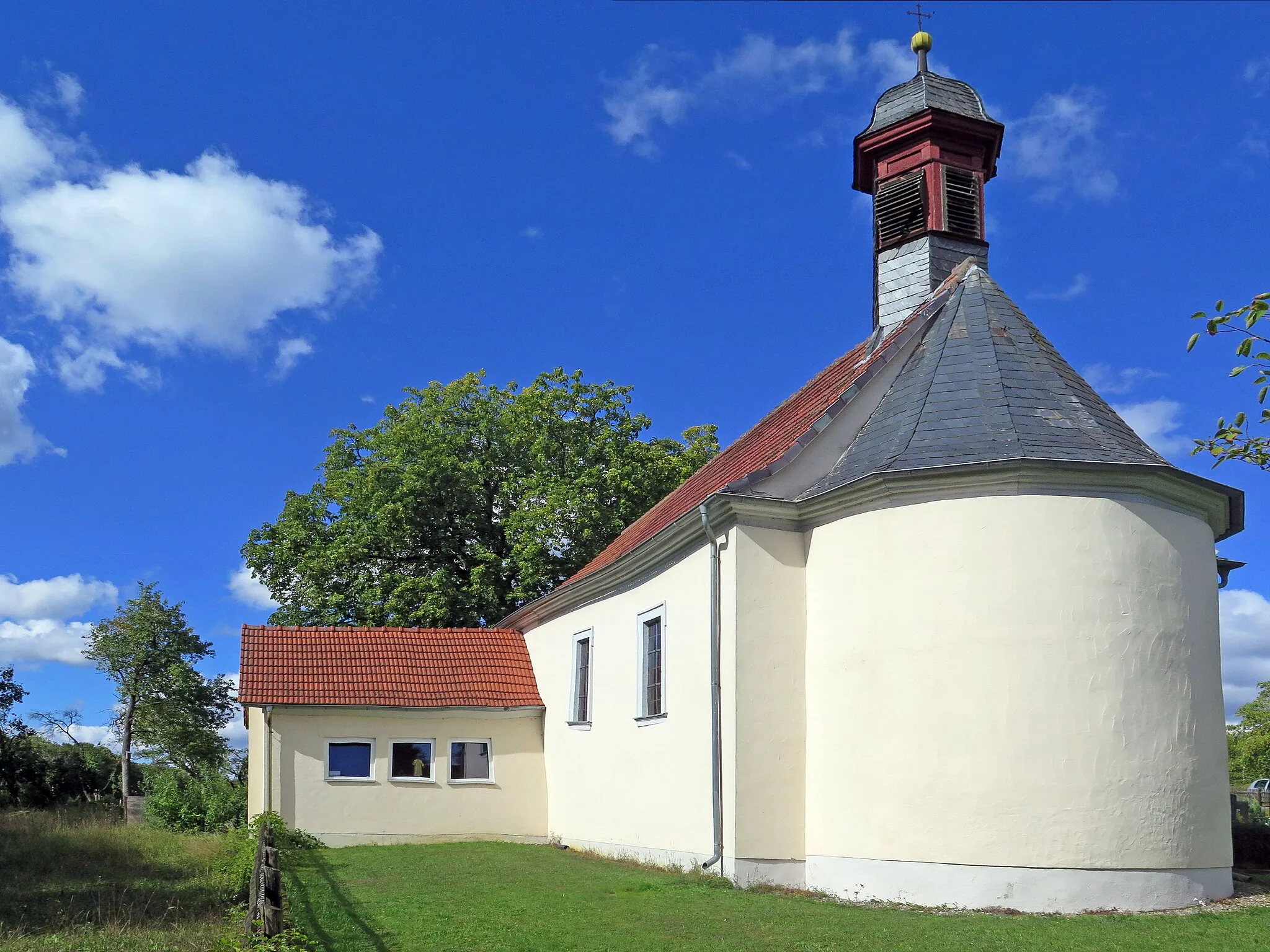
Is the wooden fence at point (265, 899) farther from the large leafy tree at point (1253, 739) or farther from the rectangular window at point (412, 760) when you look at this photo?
the large leafy tree at point (1253, 739)

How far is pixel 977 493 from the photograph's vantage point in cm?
1294

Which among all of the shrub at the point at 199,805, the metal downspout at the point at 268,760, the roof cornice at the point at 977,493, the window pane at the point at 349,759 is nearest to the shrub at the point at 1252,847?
the roof cornice at the point at 977,493

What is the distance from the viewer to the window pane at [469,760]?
21.6 meters

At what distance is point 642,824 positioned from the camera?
54.7 feet

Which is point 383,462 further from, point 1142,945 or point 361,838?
point 1142,945

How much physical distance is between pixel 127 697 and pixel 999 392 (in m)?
33.1

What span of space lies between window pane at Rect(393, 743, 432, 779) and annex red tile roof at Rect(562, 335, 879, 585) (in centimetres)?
445

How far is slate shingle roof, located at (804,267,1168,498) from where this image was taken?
13133mm

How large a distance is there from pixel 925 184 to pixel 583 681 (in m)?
10.5

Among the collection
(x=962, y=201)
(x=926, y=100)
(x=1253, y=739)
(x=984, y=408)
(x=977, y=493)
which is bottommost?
(x=1253, y=739)

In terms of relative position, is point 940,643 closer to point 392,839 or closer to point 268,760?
point 392,839

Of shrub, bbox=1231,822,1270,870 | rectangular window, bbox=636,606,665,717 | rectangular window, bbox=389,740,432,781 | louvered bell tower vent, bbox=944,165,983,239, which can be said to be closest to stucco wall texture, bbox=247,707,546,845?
rectangular window, bbox=389,740,432,781

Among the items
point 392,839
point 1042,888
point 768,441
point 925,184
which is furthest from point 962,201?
point 392,839

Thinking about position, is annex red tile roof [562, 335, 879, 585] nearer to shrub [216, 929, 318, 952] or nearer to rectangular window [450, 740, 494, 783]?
rectangular window [450, 740, 494, 783]
